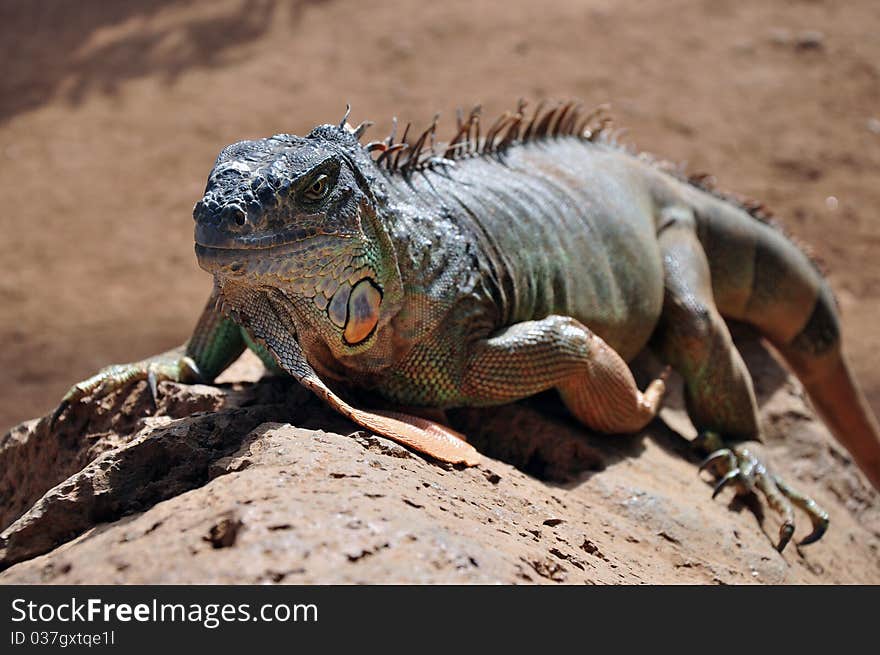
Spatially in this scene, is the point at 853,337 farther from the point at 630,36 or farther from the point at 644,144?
the point at 630,36

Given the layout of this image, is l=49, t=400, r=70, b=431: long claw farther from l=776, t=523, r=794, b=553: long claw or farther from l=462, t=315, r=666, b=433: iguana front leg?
l=776, t=523, r=794, b=553: long claw

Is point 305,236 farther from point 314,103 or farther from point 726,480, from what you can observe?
point 314,103

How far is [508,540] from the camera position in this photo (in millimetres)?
2785

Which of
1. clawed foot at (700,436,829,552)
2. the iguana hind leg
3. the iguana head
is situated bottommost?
clawed foot at (700,436,829,552)

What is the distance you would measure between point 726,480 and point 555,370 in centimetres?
97

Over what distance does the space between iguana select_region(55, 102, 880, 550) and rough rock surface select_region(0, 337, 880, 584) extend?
13 cm

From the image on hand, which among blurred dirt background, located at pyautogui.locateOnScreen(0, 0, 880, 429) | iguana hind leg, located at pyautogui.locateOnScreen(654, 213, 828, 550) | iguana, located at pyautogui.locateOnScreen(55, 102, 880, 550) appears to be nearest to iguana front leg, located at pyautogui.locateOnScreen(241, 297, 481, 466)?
iguana, located at pyautogui.locateOnScreen(55, 102, 880, 550)

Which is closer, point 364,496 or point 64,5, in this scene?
point 364,496

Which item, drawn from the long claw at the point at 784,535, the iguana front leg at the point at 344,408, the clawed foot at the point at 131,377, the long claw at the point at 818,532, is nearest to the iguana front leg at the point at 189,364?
the clawed foot at the point at 131,377

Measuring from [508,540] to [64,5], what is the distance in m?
11.8

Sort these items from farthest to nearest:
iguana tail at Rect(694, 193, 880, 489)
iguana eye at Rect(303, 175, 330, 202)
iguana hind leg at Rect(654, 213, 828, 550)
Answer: iguana tail at Rect(694, 193, 880, 489), iguana hind leg at Rect(654, 213, 828, 550), iguana eye at Rect(303, 175, 330, 202)

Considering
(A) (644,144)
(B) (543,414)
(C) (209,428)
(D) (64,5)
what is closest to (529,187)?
(B) (543,414)

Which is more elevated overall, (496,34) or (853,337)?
(496,34)

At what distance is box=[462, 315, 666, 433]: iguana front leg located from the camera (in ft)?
12.0
